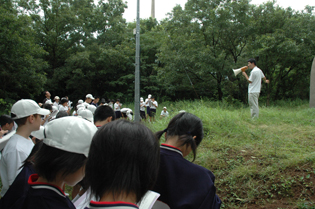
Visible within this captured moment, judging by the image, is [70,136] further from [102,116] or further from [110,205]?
[102,116]

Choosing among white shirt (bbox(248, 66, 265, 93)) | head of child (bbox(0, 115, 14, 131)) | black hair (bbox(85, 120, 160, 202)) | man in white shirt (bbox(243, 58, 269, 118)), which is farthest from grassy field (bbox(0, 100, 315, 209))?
black hair (bbox(85, 120, 160, 202))

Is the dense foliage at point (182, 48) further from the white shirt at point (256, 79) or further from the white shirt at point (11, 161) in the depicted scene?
the white shirt at point (11, 161)

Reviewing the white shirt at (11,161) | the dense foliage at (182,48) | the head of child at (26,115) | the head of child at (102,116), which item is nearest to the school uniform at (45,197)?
the white shirt at (11,161)

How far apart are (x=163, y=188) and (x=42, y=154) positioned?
86 cm

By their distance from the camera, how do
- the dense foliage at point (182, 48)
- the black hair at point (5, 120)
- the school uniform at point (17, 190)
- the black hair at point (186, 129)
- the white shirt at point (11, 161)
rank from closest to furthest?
the school uniform at point (17, 190), the black hair at point (186, 129), the white shirt at point (11, 161), the black hair at point (5, 120), the dense foliage at point (182, 48)

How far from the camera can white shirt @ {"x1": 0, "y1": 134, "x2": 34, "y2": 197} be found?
2.11 m

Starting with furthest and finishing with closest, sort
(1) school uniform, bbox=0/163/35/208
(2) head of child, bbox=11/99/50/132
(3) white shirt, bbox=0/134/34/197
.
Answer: (2) head of child, bbox=11/99/50/132
(3) white shirt, bbox=0/134/34/197
(1) school uniform, bbox=0/163/35/208

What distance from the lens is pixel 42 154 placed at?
128 cm

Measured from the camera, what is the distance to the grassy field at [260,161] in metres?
3.23

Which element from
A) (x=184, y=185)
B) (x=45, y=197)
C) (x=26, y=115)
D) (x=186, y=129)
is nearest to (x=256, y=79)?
(x=186, y=129)

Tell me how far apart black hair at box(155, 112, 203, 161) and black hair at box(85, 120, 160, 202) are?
0.75 m

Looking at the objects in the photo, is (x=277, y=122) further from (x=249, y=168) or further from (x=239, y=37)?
(x=239, y=37)

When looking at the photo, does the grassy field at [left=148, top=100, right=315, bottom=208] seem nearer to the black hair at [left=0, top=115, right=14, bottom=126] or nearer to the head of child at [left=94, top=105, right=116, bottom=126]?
the head of child at [left=94, top=105, right=116, bottom=126]

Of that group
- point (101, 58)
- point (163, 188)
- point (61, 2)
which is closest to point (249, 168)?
point (163, 188)
